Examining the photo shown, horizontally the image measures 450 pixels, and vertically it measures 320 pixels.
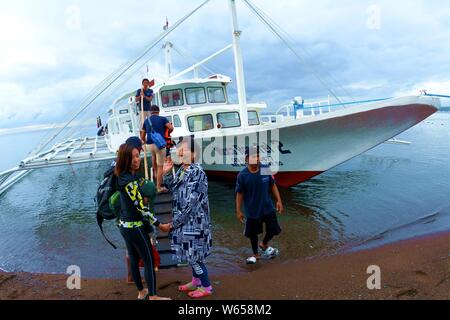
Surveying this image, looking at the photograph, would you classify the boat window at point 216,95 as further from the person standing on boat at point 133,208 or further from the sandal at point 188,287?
the person standing on boat at point 133,208

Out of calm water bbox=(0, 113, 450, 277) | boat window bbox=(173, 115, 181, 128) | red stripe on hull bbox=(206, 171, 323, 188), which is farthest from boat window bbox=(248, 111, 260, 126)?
boat window bbox=(173, 115, 181, 128)

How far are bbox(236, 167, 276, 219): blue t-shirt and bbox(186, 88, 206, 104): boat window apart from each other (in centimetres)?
770

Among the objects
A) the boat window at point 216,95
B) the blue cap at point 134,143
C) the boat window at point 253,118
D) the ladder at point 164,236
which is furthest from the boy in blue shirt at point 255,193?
the boat window at point 216,95

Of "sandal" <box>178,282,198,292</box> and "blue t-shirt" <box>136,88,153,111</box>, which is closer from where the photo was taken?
"sandal" <box>178,282,198,292</box>

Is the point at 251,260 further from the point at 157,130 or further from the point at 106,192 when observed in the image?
the point at 157,130

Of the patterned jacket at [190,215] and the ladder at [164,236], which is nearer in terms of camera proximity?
the patterned jacket at [190,215]

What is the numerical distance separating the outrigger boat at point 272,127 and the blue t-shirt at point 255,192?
4.21 metres

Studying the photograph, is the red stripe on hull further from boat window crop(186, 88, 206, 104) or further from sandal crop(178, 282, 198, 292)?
sandal crop(178, 282, 198, 292)

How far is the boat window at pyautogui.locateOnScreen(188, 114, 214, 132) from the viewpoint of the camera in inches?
434

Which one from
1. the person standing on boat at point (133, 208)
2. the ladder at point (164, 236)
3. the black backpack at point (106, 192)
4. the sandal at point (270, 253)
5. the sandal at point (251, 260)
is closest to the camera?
the person standing on boat at point (133, 208)

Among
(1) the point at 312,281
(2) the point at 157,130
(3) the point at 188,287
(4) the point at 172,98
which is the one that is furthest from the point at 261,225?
(4) the point at 172,98

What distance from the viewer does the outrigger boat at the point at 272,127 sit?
27.8 feet
